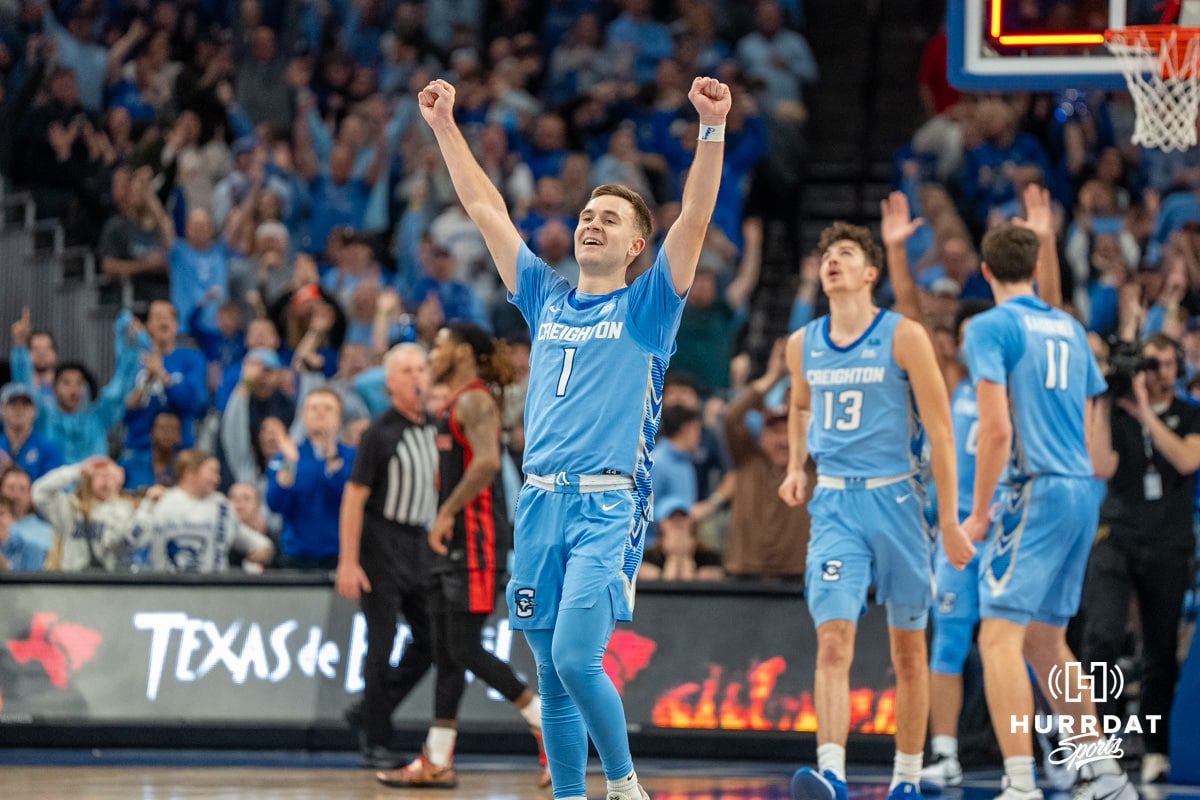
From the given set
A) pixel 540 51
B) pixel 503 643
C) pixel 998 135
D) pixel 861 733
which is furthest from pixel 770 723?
pixel 540 51

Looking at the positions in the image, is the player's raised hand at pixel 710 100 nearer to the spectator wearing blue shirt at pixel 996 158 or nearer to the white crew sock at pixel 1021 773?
the white crew sock at pixel 1021 773

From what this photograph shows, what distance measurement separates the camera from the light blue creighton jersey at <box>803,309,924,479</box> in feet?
27.8

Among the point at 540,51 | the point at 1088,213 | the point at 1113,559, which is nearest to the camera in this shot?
the point at 1113,559

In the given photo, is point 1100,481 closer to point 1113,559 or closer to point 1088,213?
point 1113,559

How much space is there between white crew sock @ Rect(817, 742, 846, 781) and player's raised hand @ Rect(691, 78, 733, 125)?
9.95ft

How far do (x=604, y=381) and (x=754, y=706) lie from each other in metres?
4.76

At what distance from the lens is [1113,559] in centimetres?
1035

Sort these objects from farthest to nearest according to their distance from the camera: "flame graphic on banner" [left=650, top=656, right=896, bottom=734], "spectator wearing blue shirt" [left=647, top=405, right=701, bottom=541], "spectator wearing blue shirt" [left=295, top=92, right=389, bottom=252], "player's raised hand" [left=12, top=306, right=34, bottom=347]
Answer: "spectator wearing blue shirt" [left=295, top=92, right=389, bottom=252] < "player's raised hand" [left=12, top=306, right=34, bottom=347] < "spectator wearing blue shirt" [left=647, top=405, right=701, bottom=541] < "flame graphic on banner" [left=650, top=656, right=896, bottom=734]

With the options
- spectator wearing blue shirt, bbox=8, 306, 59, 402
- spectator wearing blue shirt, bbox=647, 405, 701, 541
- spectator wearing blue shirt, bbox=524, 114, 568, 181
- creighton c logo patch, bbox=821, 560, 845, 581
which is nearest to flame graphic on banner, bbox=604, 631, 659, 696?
spectator wearing blue shirt, bbox=647, 405, 701, 541

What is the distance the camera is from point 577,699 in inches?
260

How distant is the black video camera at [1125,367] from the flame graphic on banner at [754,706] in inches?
88.8

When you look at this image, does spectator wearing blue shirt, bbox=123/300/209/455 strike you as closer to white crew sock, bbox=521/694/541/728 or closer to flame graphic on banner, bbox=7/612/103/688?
flame graphic on banner, bbox=7/612/103/688

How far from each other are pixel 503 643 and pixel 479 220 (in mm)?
4663

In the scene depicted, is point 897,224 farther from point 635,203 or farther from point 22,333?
point 22,333
